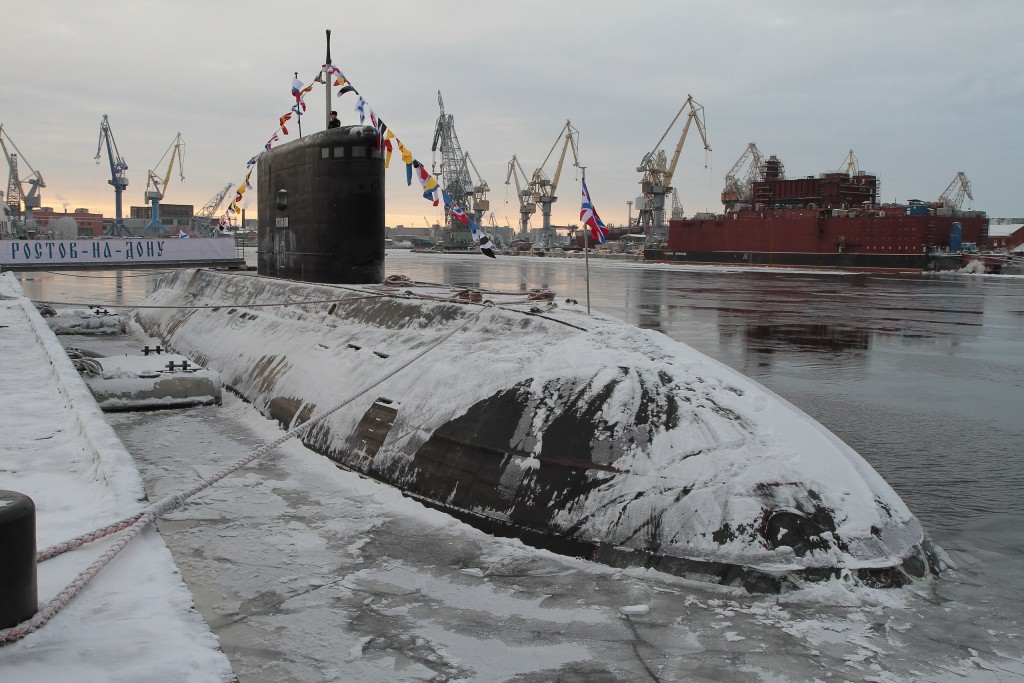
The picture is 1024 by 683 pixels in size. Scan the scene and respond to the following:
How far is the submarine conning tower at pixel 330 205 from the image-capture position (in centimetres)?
1167

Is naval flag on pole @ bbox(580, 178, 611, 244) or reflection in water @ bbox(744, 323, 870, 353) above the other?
naval flag on pole @ bbox(580, 178, 611, 244)

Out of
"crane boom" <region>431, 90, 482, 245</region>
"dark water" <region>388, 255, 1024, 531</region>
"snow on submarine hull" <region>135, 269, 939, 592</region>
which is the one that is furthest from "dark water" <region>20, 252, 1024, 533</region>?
"crane boom" <region>431, 90, 482, 245</region>

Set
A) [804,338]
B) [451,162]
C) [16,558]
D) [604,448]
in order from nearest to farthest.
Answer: [16,558], [604,448], [804,338], [451,162]

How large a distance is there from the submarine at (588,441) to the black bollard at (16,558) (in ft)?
11.7

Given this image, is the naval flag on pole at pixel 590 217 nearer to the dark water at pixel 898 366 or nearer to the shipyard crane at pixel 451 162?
the dark water at pixel 898 366

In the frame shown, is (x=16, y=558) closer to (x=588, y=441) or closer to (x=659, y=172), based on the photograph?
(x=588, y=441)

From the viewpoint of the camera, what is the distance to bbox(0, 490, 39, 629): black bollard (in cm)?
243

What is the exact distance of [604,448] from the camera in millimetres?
5816

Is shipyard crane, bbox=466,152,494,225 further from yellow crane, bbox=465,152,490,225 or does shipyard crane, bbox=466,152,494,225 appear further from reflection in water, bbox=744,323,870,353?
reflection in water, bbox=744,323,870,353

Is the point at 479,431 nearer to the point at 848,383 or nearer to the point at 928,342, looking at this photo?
the point at 848,383

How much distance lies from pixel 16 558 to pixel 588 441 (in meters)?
4.02

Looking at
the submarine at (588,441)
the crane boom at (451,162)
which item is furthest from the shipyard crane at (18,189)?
the submarine at (588,441)

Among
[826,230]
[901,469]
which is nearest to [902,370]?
[901,469]

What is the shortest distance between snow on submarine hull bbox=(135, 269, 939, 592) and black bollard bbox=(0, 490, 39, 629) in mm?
3579
